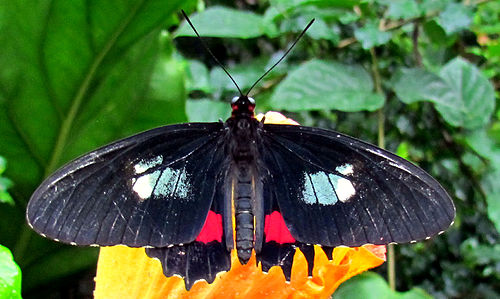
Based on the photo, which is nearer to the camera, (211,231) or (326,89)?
(211,231)

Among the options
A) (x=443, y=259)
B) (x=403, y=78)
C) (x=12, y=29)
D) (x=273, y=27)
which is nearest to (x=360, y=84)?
(x=403, y=78)

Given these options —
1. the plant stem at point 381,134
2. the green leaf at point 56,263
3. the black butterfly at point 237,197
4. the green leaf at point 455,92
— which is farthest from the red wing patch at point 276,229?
the green leaf at point 455,92

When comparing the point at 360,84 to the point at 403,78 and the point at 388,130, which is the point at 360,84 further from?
the point at 388,130

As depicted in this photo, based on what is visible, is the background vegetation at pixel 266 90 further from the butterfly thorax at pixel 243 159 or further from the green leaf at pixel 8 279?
the butterfly thorax at pixel 243 159

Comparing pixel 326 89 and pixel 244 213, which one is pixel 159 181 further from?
pixel 326 89

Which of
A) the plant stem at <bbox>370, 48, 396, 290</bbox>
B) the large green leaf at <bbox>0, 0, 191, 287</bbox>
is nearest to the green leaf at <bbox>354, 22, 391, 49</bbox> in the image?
the plant stem at <bbox>370, 48, 396, 290</bbox>

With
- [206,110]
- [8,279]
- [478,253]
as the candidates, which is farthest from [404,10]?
[8,279]

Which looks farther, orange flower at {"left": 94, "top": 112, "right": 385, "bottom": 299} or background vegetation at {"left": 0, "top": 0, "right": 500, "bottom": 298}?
background vegetation at {"left": 0, "top": 0, "right": 500, "bottom": 298}

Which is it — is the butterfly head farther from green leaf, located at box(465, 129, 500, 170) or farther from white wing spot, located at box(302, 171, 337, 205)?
green leaf, located at box(465, 129, 500, 170)
